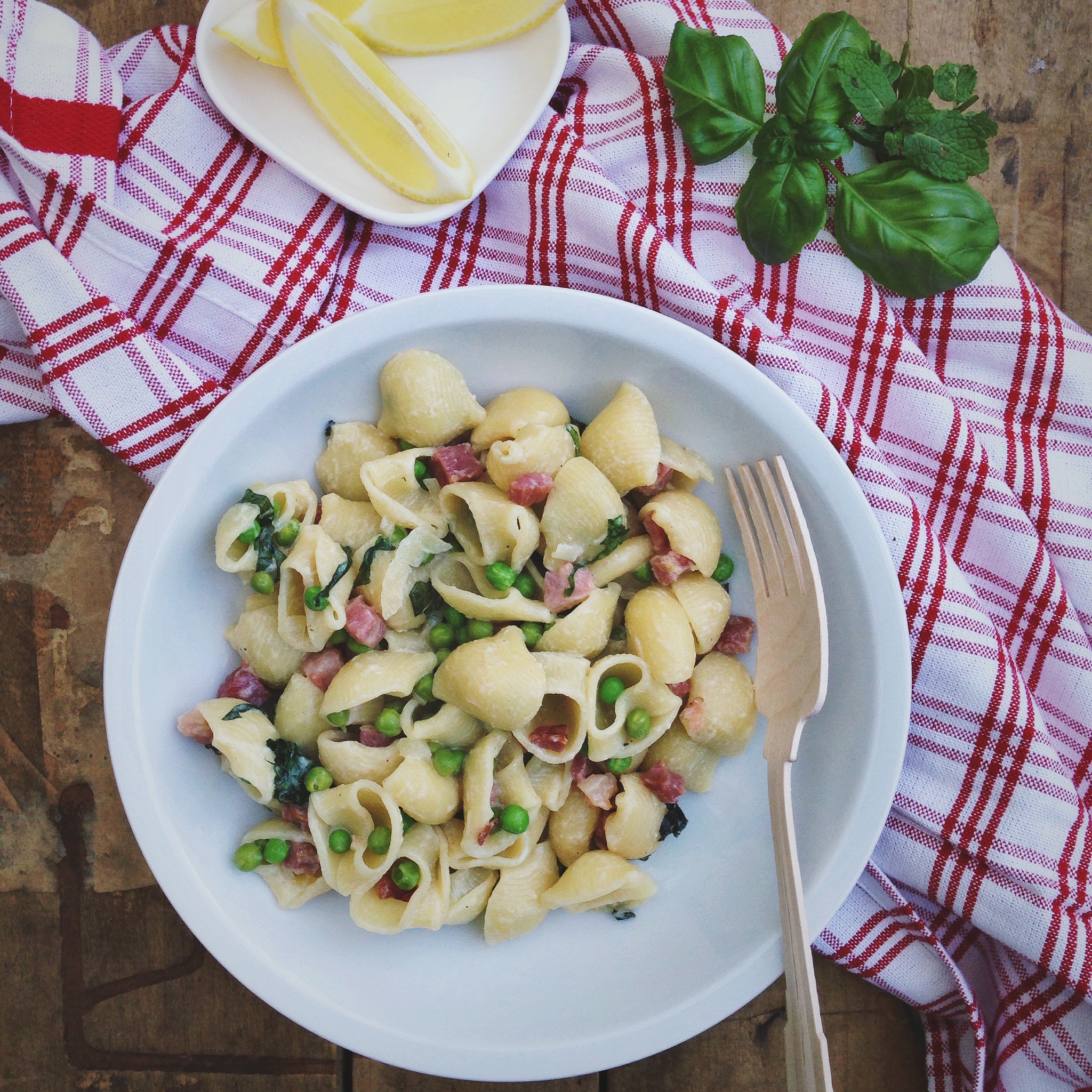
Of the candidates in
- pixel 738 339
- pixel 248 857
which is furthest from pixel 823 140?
pixel 248 857

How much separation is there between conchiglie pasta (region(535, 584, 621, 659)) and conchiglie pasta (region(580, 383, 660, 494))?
263 millimetres

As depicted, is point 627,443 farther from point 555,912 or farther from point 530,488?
point 555,912

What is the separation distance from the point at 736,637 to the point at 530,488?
64 centimetres

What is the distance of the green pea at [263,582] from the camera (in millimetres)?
2018

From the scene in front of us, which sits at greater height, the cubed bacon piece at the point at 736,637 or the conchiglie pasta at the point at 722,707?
the cubed bacon piece at the point at 736,637

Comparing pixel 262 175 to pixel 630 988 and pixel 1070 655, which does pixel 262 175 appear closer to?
pixel 630 988

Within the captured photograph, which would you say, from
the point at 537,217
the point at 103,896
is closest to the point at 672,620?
the point at 537,217

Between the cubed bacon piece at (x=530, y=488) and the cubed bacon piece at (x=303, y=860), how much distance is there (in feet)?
A: 3.13

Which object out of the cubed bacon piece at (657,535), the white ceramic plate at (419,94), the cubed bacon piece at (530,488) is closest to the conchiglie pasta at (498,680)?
the cubed bacon piece at (530,488)

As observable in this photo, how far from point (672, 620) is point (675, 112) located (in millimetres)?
1238

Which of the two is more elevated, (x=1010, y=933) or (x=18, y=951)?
(x=1010, y=933)

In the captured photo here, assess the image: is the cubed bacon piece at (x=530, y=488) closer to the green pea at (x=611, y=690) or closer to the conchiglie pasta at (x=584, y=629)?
the conchiglie pasta at (x=584, y=629)

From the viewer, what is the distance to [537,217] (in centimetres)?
224

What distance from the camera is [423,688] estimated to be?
81.1 inches
